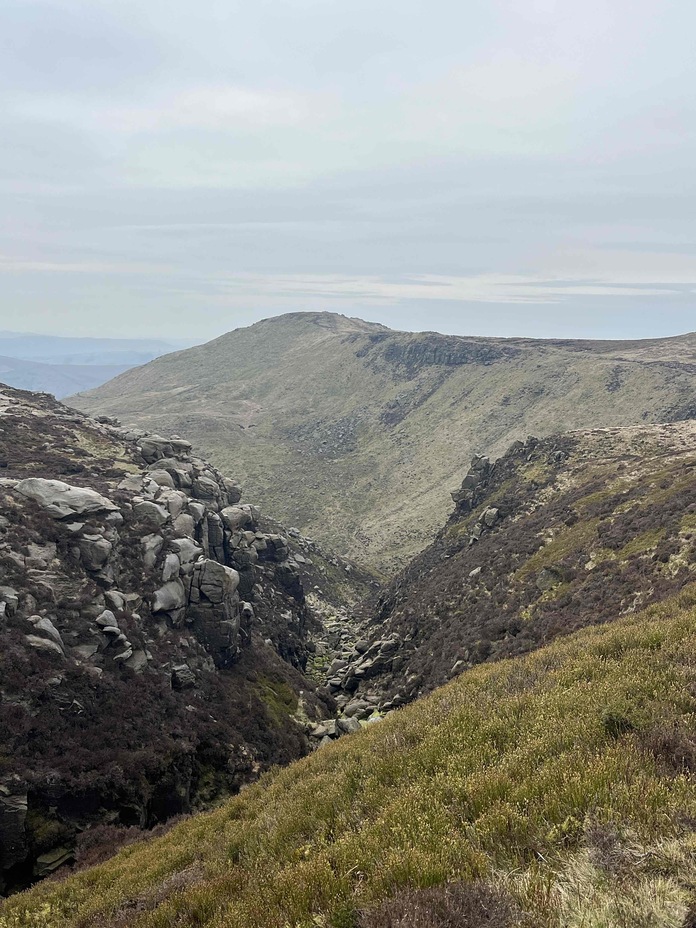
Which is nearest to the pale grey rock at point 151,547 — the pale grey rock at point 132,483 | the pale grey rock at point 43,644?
the pale grey rock at point 132,483

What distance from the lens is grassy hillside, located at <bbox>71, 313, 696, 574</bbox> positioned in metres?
87.9

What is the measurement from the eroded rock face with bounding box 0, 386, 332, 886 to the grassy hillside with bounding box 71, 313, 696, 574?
45.2 meters

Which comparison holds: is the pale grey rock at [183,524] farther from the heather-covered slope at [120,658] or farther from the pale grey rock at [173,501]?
the pale grey rock at [173,501]

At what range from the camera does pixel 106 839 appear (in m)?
15.6

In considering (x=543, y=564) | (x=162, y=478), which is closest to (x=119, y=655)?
(x=162, y=478)

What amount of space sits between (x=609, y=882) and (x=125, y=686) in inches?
860

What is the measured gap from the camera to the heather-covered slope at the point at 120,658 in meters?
17.0

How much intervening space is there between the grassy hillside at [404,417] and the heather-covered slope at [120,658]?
44.1m

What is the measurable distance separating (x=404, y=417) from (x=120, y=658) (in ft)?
382

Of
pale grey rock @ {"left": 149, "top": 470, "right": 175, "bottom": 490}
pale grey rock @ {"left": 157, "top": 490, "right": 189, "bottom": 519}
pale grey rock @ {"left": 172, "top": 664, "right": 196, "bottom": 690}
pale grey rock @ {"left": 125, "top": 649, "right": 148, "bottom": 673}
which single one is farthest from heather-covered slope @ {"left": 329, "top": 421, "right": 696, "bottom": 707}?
pale grey rock @ {"left": 149, "top": 470, "right": 175, "bottom": 490}

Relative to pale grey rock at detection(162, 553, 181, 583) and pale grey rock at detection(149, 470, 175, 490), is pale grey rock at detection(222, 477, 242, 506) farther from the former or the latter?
pale grey rock at detection(162, 553, 181, 583)

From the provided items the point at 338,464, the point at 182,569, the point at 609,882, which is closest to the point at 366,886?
the point at 609,882

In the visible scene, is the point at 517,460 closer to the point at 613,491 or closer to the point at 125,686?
the point at 613,491

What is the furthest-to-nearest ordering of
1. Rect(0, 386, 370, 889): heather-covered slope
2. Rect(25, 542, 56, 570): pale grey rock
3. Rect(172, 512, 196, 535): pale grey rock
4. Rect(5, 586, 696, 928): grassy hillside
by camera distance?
Rect(172, 512, 196, 535): pale grey rock < Rect(25, 542, 56, 570): pale grey rock < Rect(0, 386, 370, 889): heather-covered slope < Rect(5, 586, 696, 928): grassy hillside
